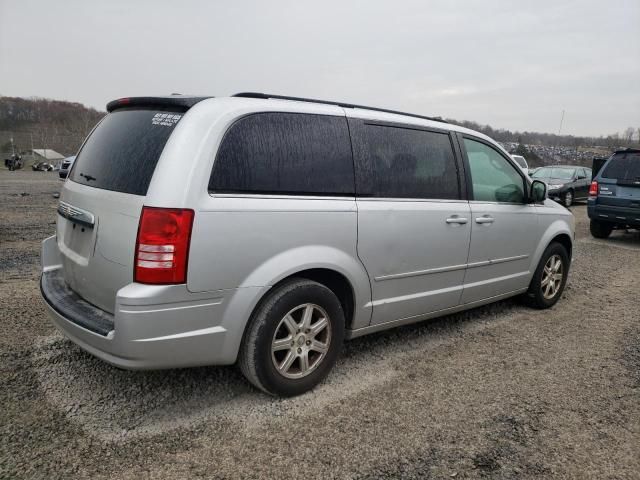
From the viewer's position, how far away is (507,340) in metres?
4.14

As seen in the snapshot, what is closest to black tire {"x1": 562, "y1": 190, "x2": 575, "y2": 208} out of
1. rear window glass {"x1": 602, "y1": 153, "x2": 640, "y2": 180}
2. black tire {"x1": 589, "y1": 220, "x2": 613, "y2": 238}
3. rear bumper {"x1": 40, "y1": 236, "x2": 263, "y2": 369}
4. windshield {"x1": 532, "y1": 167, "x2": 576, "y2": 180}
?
windshield {"x1": 532, "y1": 167, "x2": 576, "y2": 180}

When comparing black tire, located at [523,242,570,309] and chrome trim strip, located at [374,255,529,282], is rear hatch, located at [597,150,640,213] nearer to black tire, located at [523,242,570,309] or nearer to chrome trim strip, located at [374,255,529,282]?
black tire, located at [523,242,570,309]

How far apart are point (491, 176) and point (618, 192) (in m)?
6.56

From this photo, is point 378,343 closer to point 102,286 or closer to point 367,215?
point 367,215

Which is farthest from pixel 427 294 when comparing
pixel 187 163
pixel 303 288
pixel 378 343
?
pixel 187 163

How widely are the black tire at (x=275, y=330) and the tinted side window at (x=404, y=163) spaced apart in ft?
2.48

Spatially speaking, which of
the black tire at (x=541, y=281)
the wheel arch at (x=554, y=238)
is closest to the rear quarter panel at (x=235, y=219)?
the wheel arch at (x=554, y=238)

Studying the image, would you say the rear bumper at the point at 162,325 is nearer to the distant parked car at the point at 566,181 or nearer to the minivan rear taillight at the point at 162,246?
the minivan rear taillight at the point at 162,246

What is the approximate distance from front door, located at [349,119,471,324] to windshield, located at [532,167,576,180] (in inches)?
624

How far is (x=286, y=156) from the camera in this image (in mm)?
2877

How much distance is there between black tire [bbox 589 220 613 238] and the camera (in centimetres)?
1034

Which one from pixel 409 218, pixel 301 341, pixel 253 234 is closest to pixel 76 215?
pixel 253 234

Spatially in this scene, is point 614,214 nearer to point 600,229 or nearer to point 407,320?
point 600,229

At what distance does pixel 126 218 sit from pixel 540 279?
3.99 metres
